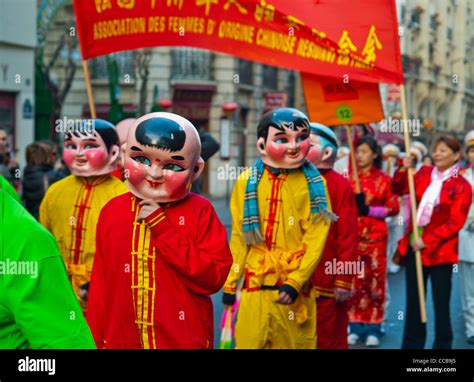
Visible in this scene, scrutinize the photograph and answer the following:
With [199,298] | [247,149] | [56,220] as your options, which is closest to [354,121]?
[56,220]

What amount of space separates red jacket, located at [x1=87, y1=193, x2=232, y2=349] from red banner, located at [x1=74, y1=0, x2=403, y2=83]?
2.06 metres

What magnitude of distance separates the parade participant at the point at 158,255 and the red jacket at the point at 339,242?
1.94 m

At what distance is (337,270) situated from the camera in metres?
5.88

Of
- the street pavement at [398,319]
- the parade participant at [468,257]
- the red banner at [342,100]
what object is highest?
the red banner at [342,100]

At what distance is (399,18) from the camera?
5445mm

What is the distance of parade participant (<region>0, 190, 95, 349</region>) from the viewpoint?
2.58 metres

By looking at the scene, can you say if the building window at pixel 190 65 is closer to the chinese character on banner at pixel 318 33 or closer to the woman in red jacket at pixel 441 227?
the woman in red jacket at pixel 441 227

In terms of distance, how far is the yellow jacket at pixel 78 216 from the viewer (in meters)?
5.67

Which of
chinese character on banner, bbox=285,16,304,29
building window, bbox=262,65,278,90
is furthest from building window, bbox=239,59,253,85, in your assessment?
chinese character on banner, bbox=285,16,304,29

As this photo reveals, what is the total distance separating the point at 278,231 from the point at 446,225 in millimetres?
1976

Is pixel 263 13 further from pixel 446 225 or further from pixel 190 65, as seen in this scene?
pixel 190 65

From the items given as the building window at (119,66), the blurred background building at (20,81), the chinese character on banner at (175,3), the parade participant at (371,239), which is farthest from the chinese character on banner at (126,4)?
the building window at (119,66)

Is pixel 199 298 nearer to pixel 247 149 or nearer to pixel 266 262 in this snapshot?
pixel 266 262
